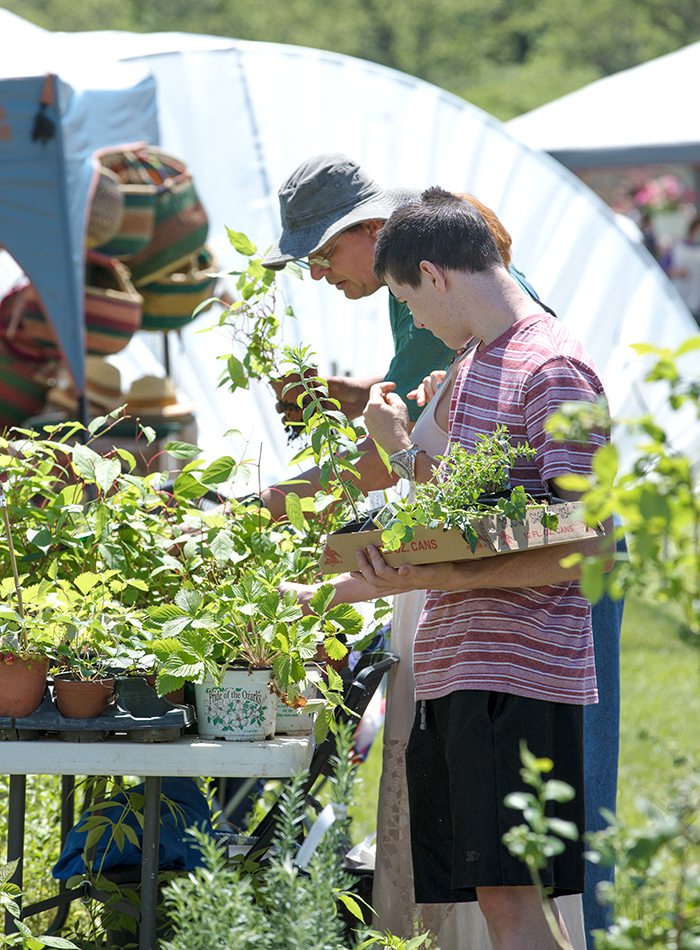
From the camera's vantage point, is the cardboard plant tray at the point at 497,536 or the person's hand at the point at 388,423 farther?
the person's hand at the point at 388,423

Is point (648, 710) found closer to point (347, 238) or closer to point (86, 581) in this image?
point (347, 238)

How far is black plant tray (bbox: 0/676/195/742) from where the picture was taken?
187 cm

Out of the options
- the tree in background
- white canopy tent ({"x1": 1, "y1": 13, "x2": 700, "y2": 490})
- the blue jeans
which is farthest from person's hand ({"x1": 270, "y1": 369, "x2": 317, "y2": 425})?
the tree in background

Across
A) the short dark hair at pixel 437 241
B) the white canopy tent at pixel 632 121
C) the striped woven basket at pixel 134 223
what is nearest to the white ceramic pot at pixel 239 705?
the short dark hair at pixel 437 241

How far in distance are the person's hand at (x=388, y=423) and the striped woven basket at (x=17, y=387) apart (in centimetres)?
280

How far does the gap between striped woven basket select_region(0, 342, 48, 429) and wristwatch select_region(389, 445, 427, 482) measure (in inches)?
114

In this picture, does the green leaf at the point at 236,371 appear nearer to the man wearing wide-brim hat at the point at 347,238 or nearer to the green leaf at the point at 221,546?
the man wearing wide-brim hat at the point at 347,238

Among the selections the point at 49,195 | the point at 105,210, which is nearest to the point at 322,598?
the point at 49,195

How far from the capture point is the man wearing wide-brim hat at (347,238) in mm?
2490

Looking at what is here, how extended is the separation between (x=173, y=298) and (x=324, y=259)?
2.60 metres

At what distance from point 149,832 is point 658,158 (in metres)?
8.47

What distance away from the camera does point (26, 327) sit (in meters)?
4.64

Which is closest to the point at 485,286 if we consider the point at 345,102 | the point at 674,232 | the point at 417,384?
the point at 417,384

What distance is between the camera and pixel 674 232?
16875 millimetres
